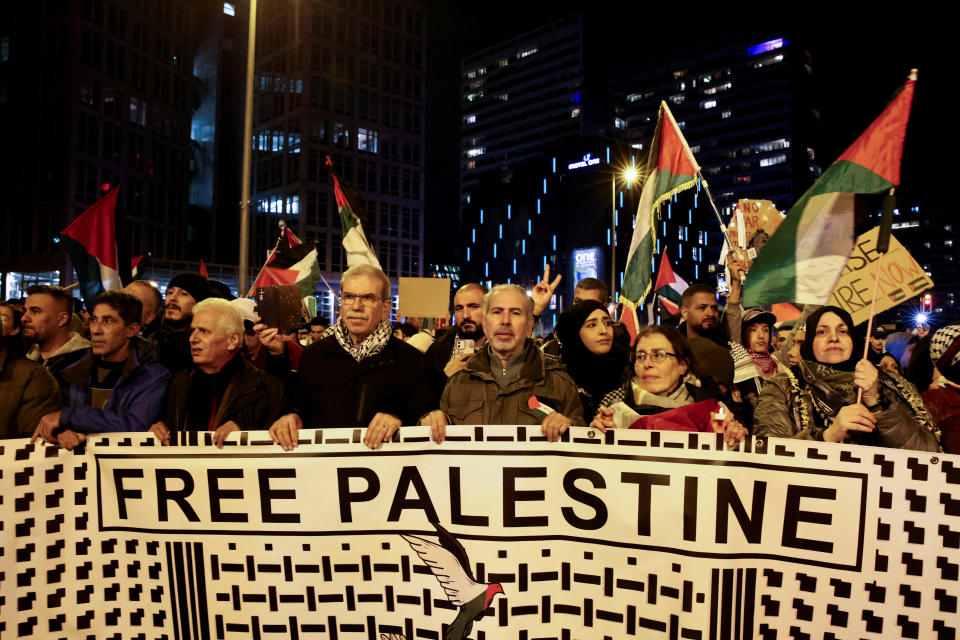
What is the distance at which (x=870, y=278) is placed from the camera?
5.11 m

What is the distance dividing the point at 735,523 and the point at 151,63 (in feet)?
237

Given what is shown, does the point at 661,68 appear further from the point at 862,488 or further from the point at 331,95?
the point at 862,488

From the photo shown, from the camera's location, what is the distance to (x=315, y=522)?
316cm

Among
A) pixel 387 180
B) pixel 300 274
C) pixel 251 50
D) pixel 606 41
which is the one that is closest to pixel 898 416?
pixel 300 274

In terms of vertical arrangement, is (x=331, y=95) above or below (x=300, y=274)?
above

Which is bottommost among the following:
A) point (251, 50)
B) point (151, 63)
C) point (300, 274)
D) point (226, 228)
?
point (300, 274)

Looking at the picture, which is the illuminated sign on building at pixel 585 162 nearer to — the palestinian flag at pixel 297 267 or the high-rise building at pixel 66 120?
the high-rise building at pixel 66 120

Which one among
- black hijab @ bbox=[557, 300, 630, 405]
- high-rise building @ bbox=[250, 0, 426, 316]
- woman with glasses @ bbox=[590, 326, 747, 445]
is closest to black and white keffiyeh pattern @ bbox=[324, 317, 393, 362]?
woman with glasses @ bbox=[590, 326, 747, 445]

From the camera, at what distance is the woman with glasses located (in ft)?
10.5

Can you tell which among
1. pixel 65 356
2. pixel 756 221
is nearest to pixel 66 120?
pixel 65 356

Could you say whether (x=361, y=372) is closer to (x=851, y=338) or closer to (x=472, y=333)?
(x=472, y=333)

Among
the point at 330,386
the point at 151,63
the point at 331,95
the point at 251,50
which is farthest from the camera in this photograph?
the point at 331,95

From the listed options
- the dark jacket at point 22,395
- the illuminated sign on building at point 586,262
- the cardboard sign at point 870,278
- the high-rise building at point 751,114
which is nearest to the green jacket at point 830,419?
the cardboard sign at point 870,278

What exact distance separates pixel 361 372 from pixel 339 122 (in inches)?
3077
